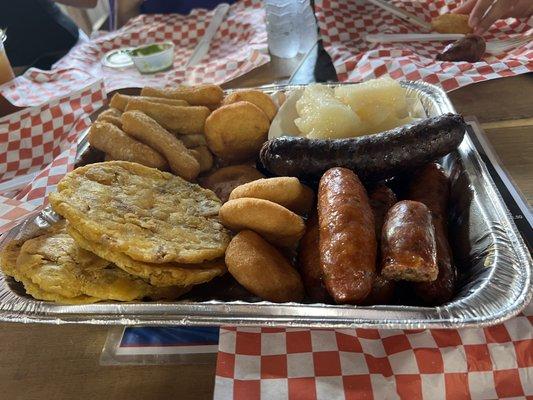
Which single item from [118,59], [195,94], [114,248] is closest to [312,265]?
[114,248]

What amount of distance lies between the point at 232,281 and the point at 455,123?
3.62ft

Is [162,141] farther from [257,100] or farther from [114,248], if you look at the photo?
[114,248]

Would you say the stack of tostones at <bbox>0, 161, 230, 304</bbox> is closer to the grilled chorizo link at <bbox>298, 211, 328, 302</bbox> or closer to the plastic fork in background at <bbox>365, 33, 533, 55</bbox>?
the grilled chorizo link at <bbox>298, 211, 328, 302</bbox>

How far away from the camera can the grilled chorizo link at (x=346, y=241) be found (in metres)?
1.35

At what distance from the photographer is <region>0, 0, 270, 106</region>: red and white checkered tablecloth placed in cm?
357

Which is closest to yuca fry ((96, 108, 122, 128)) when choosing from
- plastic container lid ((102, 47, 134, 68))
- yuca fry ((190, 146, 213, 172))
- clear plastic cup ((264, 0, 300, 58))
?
yuca fry ((190, 146, 213, 172))

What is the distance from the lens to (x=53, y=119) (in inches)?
123

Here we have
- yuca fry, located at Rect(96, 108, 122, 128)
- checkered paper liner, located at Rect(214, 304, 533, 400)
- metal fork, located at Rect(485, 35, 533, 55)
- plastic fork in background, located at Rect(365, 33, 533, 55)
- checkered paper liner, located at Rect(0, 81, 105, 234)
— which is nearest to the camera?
checkered paper liner, located at Rect(214, 304, 533, 400)

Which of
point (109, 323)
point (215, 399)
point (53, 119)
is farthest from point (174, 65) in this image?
point (215, 399)

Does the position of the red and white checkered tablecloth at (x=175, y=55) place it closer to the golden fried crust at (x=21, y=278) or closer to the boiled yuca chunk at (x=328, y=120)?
the boiled yuca chunk at (x=328, y=120)

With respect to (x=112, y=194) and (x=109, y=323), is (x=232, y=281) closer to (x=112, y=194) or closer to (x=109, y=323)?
(x=109, y=323)

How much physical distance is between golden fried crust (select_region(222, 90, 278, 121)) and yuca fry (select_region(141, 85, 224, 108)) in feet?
0.39

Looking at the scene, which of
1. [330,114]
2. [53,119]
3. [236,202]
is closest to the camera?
[236,202]

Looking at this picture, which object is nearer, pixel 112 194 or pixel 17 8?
pixel 112 194
